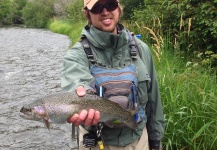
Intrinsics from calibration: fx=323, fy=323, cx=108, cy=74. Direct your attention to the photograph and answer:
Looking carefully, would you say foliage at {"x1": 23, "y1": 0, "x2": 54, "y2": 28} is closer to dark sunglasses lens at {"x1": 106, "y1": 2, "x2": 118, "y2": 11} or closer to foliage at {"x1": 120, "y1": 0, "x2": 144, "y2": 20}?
foliage at {"x1": 120, "y1": 0, "x2": 144, "y2": 20}

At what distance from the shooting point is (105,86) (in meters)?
2.48

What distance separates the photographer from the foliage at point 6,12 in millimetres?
61728

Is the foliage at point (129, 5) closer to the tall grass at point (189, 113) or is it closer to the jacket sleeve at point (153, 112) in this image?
the tall grass at point (189, 113)

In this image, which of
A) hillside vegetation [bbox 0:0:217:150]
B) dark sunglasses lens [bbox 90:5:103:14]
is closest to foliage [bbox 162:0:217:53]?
hillside vegetation [bbox 0:0:217:150]

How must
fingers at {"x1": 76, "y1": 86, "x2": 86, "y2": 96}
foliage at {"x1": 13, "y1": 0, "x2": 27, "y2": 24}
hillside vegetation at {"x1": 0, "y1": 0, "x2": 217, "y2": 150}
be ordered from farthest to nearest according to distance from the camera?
foliage at {"x1": 13, "y1": 0, "x2": 27, "y2": 24} → hillside vegetation at {"x1": 0, "y1": 0, "x2": 217, "y2": 150} → fingers at {"x1": 76, "y1": 86, "x2": 86, "y2": 96}

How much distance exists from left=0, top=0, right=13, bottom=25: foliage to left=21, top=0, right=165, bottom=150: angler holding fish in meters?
62.3

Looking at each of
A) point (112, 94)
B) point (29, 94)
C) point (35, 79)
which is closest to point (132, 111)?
point (112, 94)

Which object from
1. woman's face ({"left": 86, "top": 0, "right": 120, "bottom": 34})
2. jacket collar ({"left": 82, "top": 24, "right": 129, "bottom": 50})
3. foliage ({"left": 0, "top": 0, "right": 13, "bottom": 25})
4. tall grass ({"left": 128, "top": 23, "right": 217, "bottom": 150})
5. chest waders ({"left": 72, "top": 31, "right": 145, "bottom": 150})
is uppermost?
woman's face ({"left": 86, "top": 0, "right": 120, "bottom": 34})

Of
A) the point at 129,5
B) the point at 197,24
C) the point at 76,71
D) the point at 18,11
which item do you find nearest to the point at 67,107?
the point at 76,71

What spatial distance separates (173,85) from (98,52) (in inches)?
110

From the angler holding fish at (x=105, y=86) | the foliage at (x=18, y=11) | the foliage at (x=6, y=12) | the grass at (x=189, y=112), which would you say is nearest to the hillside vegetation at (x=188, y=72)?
the grass at (x=189, y=112)

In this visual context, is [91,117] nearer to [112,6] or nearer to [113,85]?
[113,85]

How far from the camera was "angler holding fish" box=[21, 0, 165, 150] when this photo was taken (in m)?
2.29

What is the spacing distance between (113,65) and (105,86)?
20cm
